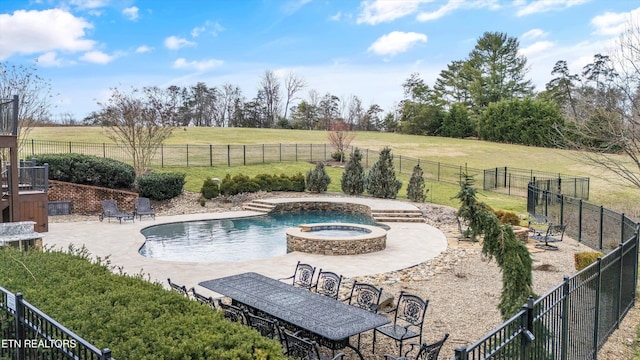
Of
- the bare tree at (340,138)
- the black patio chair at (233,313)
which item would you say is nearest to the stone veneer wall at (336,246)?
the black patio chair at (233,313)

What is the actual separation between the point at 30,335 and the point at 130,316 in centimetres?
90

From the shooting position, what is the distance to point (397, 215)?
21641 millimetres

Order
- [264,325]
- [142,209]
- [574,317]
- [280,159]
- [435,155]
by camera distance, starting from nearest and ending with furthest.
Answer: [574,317] → [264,325] → [142,209] → [280,159] → [435,155]

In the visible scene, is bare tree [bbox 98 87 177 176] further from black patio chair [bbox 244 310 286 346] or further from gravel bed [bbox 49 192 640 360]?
black patio chair [bbox 244 310 286 346]

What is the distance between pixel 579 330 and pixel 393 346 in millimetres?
2736

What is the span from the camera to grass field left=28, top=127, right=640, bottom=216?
28547mm

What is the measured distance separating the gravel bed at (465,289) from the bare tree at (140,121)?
17.7 meters

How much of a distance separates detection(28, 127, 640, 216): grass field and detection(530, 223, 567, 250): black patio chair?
5.88m

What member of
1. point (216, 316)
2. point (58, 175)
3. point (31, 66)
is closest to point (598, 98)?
point (216, 316)

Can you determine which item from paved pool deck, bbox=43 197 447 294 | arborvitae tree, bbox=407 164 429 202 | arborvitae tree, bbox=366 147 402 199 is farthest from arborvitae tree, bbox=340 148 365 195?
paved pool deck, bbox=43 197 447 294

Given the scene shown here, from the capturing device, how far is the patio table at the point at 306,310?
648 cm

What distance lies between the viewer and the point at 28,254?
7.50 m

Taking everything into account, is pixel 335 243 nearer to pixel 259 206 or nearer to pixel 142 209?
pixel 259 206

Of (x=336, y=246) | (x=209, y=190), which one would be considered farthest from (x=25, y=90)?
(x=336, y=246)
